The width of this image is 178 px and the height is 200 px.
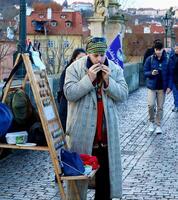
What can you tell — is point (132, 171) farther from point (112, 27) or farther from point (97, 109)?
point (112, 27)

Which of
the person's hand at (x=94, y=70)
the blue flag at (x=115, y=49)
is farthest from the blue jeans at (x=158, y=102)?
the person's hand at (x=94, y=70)

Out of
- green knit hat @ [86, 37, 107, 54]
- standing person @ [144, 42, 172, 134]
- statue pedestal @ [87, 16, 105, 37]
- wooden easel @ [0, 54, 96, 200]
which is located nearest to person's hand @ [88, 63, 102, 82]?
green knit hat @ [86, 37, 107, 54]

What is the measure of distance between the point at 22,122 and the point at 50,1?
91.8m

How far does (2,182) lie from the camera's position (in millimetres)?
7758

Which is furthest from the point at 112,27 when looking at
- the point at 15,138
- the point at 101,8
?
the point at 15,138

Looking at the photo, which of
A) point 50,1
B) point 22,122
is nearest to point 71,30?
point 50,1

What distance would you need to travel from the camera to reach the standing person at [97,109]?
560cm

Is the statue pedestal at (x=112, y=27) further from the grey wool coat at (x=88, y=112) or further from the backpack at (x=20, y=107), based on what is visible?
the grey wool coat at (x=88, y=112)

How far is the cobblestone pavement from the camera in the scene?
729cm

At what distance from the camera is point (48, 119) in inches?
228

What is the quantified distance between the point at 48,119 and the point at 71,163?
520 mm

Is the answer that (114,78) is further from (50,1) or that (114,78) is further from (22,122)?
(50,1)

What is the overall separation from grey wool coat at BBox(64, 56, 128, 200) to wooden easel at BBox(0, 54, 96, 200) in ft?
0.60

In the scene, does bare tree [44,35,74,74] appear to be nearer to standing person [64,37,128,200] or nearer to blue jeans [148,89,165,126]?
blue jeans [148,89,165,126]
